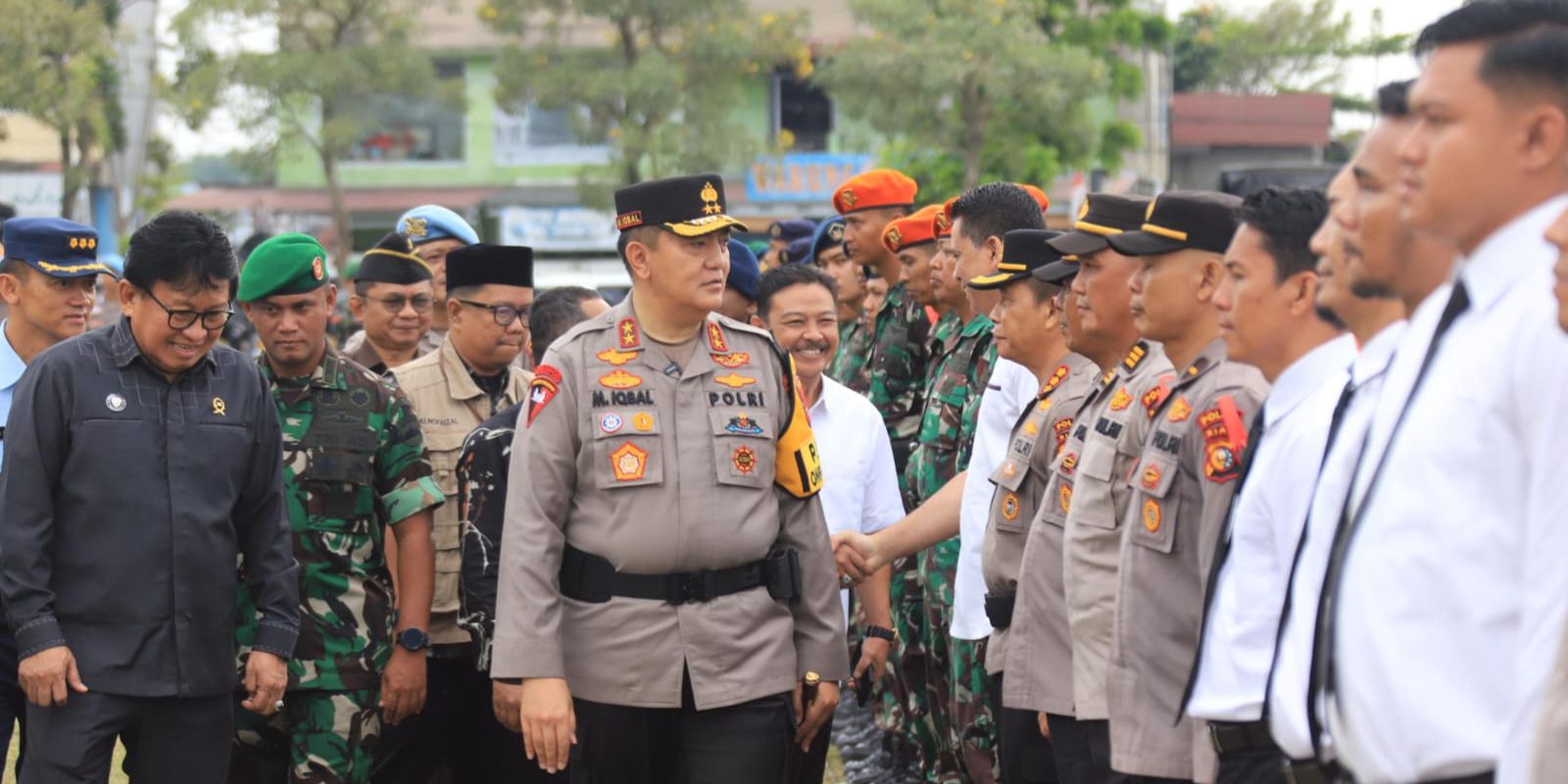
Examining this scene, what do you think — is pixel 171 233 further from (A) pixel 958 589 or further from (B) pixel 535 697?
(A) pixel 958 589

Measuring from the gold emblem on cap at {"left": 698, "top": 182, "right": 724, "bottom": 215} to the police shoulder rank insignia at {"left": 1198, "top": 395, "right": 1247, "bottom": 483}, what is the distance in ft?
5.24

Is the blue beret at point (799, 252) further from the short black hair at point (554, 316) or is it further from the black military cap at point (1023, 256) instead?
the black military cap at point (1023, 256)

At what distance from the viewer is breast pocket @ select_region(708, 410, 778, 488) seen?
4691 millimetres

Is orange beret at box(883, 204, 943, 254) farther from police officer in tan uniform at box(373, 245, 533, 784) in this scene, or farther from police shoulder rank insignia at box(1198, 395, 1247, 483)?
police shoulder rank insignia at box(1198, 395, 1247, 483)

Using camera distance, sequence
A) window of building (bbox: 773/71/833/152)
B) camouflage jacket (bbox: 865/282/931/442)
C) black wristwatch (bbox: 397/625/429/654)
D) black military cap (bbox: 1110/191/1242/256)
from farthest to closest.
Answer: window of building (bbox: 773/71/833/152) → camouflage jacket (bbox: 865/282/931/442) → black wristwatch (bbox: 397/625/429/654) → black military cap (bbox: 1110/191/1242/256)

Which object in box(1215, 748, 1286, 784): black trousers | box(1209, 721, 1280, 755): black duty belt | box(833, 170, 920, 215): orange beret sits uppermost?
box(833, 170, 920, 215): orange beret

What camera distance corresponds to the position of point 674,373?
4.78m

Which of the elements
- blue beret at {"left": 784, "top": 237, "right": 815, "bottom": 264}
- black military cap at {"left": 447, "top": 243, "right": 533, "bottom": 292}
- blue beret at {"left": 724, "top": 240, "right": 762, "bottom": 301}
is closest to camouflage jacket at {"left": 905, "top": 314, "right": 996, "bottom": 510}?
blue beret at {"left": 724, "top": 240, "right": 762, "bottom": 301}

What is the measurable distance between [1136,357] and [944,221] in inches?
108

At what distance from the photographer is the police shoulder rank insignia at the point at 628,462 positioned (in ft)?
15.1

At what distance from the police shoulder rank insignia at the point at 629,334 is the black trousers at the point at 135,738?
1.55 meters

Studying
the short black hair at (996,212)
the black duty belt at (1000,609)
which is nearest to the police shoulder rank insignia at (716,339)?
the black duty belt at (1000,609)

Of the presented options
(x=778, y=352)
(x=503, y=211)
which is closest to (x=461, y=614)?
(x=778, y=352)

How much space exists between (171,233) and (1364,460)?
3.49m
